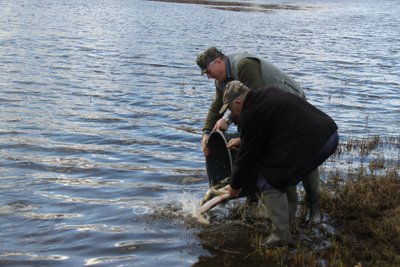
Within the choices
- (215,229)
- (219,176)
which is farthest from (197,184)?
(215,229)

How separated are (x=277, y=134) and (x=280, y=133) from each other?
0.03 meters

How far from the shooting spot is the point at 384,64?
2122 centimetres

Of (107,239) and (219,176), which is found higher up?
(219,176)

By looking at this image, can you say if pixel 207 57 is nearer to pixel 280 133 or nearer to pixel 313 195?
pixel 280 133

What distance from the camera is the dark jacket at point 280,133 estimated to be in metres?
5.05

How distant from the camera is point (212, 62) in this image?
580 centimetres

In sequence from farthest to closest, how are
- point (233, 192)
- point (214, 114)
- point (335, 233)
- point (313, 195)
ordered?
point (214, 114) → point (313, 195) → point (335, 233) → point (233, 192)

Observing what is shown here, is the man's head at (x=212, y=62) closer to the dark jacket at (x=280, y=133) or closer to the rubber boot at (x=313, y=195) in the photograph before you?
the dark jacket at (x=280, y=133)

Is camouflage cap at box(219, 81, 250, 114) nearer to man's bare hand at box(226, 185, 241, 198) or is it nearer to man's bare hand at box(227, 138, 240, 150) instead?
man's bare hand at box(227, 138, 240, 150)

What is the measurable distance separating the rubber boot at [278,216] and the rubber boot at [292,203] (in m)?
0.27

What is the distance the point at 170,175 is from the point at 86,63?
38.8 feet

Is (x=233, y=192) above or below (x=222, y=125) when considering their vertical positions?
below

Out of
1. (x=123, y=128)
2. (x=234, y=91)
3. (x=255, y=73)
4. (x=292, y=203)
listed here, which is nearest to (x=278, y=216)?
(x=292, y=203)

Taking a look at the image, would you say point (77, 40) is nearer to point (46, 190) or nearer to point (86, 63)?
point (86, 63)
